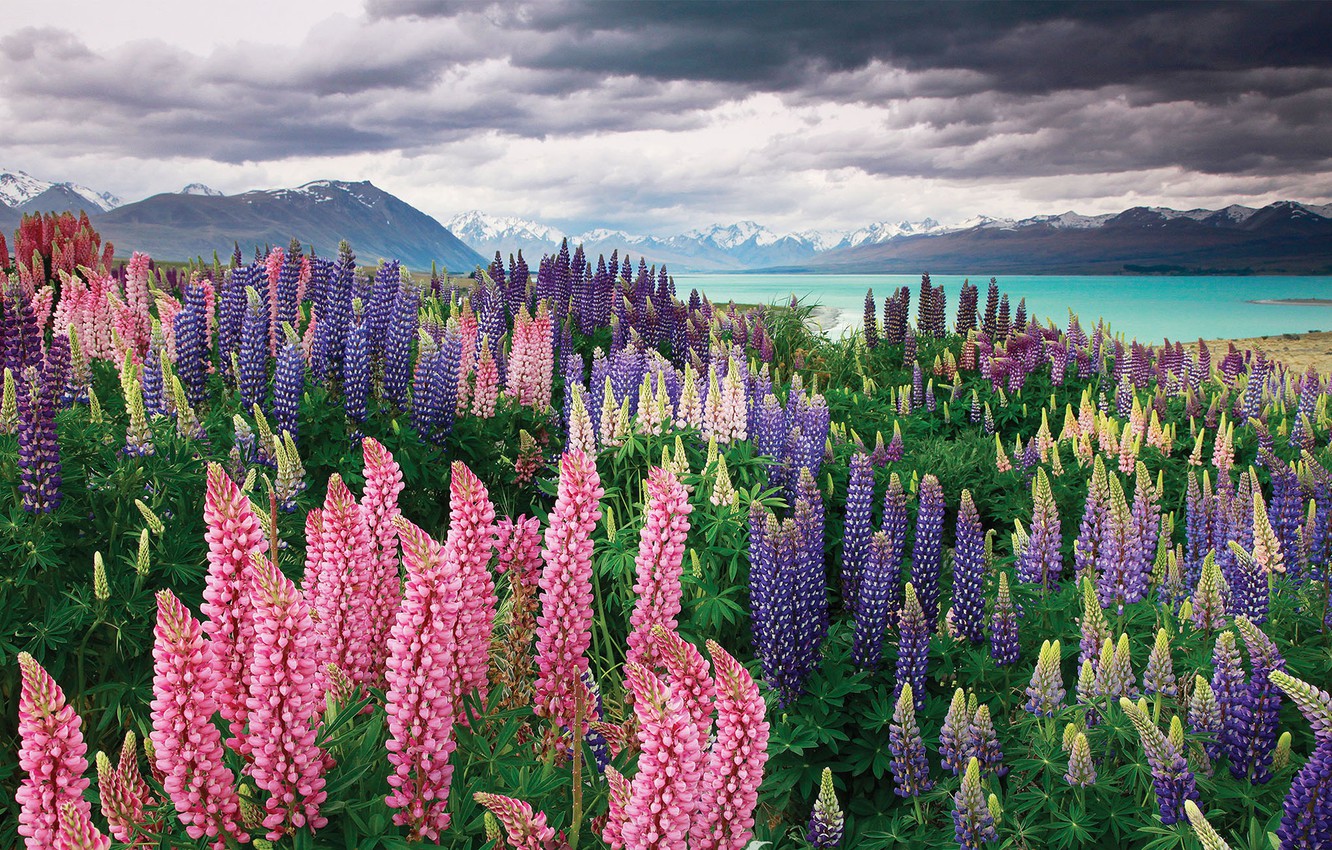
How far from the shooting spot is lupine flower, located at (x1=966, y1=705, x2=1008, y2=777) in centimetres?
350

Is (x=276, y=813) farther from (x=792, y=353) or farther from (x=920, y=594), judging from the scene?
(x=792, y=353)

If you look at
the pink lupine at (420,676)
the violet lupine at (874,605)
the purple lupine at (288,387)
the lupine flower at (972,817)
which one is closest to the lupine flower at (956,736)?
the lupine flower at (972,817)

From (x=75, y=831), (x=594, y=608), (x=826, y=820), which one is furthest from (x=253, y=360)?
(x=826, y=820)

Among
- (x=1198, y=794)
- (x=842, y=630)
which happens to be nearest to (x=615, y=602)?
(x=842, y=630)

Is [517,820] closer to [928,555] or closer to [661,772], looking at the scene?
[661,772]

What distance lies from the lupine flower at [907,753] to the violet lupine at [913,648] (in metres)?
0.49

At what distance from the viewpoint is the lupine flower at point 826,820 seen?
9.95 ft

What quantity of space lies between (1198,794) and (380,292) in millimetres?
6533

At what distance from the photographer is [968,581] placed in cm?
462

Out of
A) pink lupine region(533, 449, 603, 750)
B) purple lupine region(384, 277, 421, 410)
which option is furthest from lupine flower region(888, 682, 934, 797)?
purple lupine region(384, 277, 421, 410)

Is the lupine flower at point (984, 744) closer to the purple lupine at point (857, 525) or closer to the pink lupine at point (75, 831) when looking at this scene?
the purple lupine at point (857, 525)

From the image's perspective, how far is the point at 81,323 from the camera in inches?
310

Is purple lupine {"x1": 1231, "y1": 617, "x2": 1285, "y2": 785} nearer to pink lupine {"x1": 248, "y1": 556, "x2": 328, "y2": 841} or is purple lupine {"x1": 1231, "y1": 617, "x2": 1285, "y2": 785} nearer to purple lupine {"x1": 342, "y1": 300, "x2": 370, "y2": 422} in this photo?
pink lupine {"x1": 248, "y1": 556, "x2": 328, "y2": 841}

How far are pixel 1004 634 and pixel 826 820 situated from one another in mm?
1573
